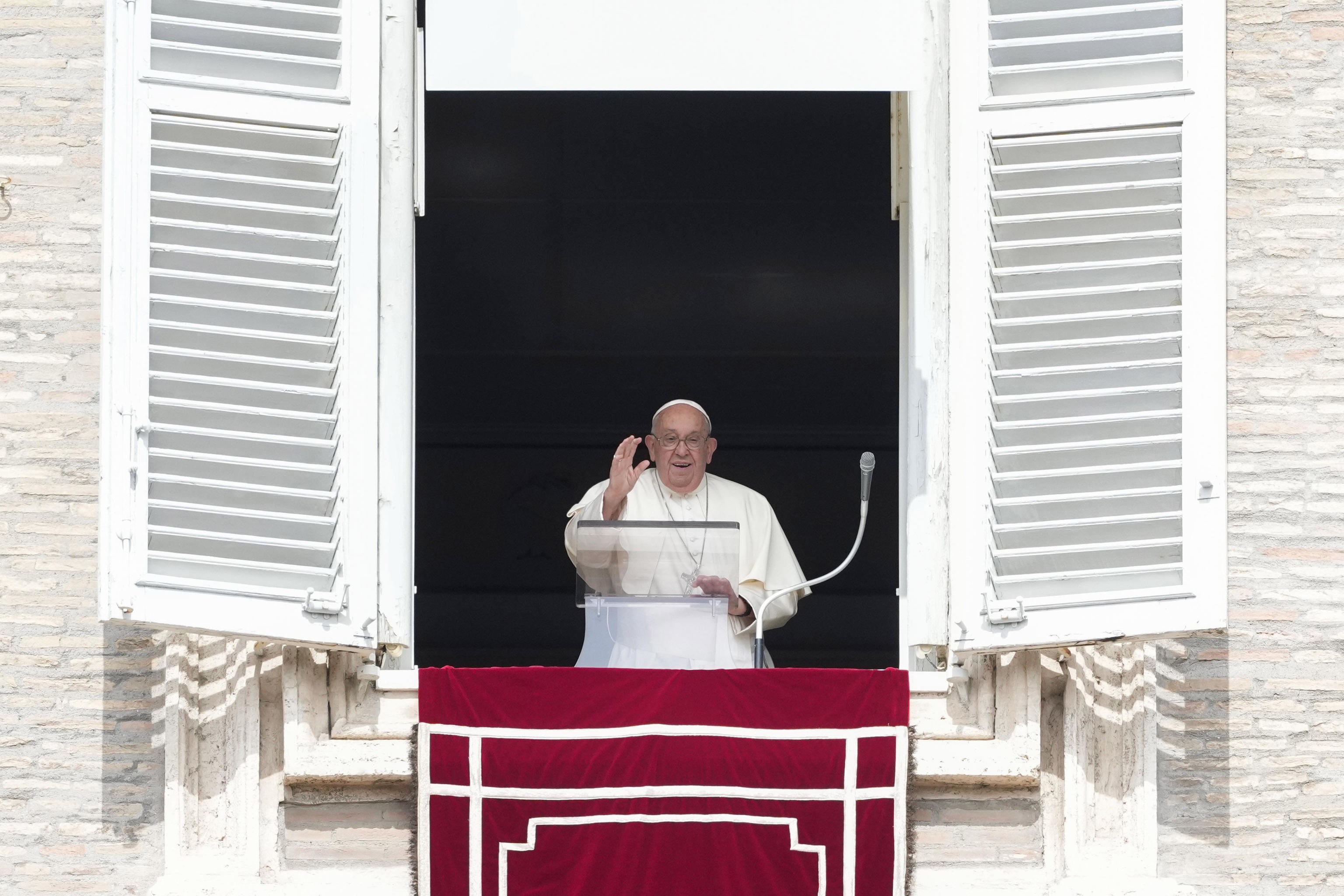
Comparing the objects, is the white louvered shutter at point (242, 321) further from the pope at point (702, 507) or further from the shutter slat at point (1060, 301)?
the shutter slat at point (1060, 301)

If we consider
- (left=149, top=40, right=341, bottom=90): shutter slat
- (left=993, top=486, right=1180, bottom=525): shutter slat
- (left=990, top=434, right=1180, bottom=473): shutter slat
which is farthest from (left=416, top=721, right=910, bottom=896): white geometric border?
(left=149, top=40, right=341, bottom=90): shutter slat

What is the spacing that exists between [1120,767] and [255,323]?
2497 mm

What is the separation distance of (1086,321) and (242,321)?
2.12 m

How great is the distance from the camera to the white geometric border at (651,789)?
5.21 metres

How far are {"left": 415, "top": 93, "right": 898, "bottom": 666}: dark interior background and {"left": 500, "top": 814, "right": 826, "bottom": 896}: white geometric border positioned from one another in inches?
224

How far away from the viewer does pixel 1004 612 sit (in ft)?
16.6

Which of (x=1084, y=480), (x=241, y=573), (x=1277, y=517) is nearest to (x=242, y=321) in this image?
(x=241, y=573)

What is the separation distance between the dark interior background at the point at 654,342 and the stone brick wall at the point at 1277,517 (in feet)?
17.0

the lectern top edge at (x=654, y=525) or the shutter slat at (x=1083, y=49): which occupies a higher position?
the shutter slat at (x=1083, y=49)

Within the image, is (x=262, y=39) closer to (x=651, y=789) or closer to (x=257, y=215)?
(x=257, y=215)

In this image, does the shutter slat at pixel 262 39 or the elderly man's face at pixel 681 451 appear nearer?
the shutter slat at pixel 262 39

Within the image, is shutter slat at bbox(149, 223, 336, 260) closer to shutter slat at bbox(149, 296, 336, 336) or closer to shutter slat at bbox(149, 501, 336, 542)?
shutter slat at bbox(149, 296, 336, 336)

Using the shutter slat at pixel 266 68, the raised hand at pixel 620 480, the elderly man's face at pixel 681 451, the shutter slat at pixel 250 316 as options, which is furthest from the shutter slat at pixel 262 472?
the elderly man's face at pixel 681 451

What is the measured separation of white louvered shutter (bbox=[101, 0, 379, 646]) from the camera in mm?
5043
